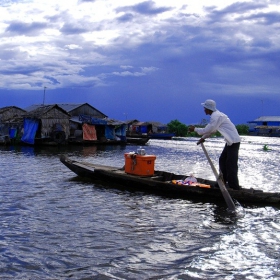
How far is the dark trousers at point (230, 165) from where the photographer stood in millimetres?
7980

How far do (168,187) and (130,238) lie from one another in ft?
11.1

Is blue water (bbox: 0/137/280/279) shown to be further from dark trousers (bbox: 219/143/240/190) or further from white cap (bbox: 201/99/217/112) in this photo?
white cap (bbox: 201/99/217/112)

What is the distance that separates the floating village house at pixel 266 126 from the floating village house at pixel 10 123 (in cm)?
5807

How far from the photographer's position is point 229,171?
8109mm

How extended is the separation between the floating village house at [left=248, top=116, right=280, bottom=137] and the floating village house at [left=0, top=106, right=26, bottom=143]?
5807cm

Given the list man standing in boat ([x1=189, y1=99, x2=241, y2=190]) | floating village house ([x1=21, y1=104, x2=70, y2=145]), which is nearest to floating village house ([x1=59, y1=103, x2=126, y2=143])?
floating village house ([x1=21, y1=104, x2=70, y2=145])

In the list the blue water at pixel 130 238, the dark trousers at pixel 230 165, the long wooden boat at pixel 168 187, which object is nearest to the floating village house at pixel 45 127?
the long wooden boat at pixel 168 187

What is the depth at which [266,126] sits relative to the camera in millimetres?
81188

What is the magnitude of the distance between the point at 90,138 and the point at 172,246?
29228 millimetres

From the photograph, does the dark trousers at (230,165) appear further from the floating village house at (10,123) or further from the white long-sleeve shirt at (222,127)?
the floating village house at (10,123)

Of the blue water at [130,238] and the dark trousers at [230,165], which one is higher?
the dark trousers at [230,165]

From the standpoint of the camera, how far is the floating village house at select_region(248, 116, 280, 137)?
255 feet

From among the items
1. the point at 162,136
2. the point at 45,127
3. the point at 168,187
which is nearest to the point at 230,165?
the point at 168,187

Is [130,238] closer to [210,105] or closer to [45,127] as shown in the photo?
[210,105]
